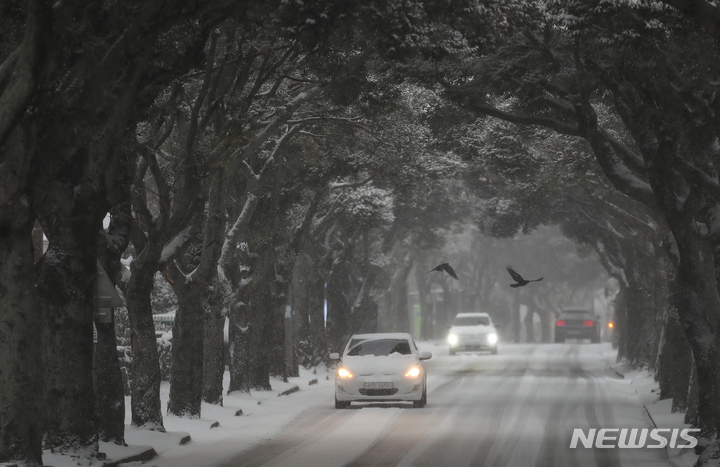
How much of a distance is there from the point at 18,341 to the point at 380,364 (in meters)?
11.4

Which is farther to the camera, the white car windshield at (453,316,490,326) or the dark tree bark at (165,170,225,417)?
the white car windshield at (453,316,490,326)

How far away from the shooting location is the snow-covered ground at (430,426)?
13930 millimetres

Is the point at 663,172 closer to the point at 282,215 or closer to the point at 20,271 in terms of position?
the point at 20,271

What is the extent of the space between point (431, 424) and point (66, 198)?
26.6 feet

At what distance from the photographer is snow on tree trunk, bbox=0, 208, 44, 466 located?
35.6 ft

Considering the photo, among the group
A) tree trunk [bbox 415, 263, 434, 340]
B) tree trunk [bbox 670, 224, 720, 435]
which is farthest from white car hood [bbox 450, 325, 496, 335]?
tree trunk [bbox 670, 224, 720, 435]

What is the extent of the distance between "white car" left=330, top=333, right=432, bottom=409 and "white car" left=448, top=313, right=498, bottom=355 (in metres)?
25.6

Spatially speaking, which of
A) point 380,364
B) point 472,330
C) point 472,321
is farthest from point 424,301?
point 380,364

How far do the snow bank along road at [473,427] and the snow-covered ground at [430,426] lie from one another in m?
0.02

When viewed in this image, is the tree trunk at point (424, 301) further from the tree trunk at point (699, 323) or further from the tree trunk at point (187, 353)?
the tree trunk at point (699, 323)

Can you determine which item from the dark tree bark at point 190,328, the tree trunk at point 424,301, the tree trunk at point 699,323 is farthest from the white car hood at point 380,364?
the tree trunk at point 424,301

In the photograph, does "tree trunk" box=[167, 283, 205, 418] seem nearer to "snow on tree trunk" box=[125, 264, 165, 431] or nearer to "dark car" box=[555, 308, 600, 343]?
"snow on tree trunk" box=[125, 264, 165, 431]

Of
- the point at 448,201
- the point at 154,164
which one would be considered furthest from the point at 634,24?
the point at 448,201

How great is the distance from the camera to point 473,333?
47625 mm
